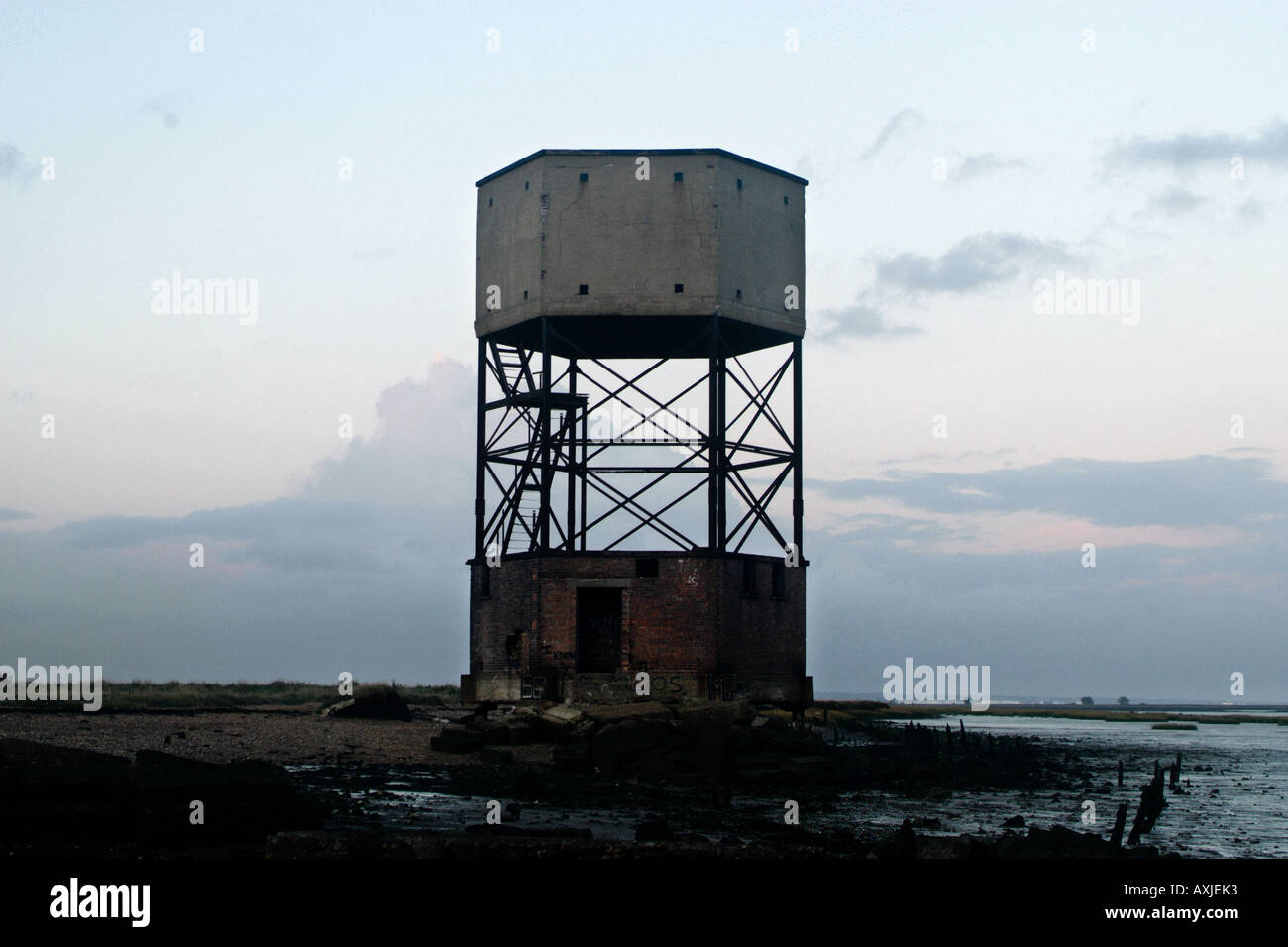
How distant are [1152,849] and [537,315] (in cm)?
2405

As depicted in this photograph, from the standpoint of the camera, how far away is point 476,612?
126 ft

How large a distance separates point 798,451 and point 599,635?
7.51 meters

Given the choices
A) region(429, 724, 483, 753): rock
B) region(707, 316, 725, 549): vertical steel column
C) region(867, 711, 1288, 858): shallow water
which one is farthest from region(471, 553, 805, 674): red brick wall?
region(867, 711, 1288, 858): shallow water

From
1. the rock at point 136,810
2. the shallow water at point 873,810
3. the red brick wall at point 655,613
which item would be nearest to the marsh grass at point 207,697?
the red brick wall at point 655,613

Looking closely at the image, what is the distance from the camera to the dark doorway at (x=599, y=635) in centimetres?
3703

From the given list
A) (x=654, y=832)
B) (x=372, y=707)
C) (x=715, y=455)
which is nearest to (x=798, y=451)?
(x=715, y=455)

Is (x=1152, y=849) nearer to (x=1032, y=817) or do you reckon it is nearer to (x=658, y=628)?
(x=1032, y=817)

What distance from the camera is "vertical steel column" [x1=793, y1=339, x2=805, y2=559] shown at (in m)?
38.1

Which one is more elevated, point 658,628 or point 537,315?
point 537,315

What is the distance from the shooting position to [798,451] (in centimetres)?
3819

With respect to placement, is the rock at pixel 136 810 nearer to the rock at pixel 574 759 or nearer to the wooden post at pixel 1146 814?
the rock at pixel 574 759

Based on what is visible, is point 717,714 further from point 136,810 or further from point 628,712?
point 136,810

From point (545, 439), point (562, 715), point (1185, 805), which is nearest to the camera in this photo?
point (1185, 805)
